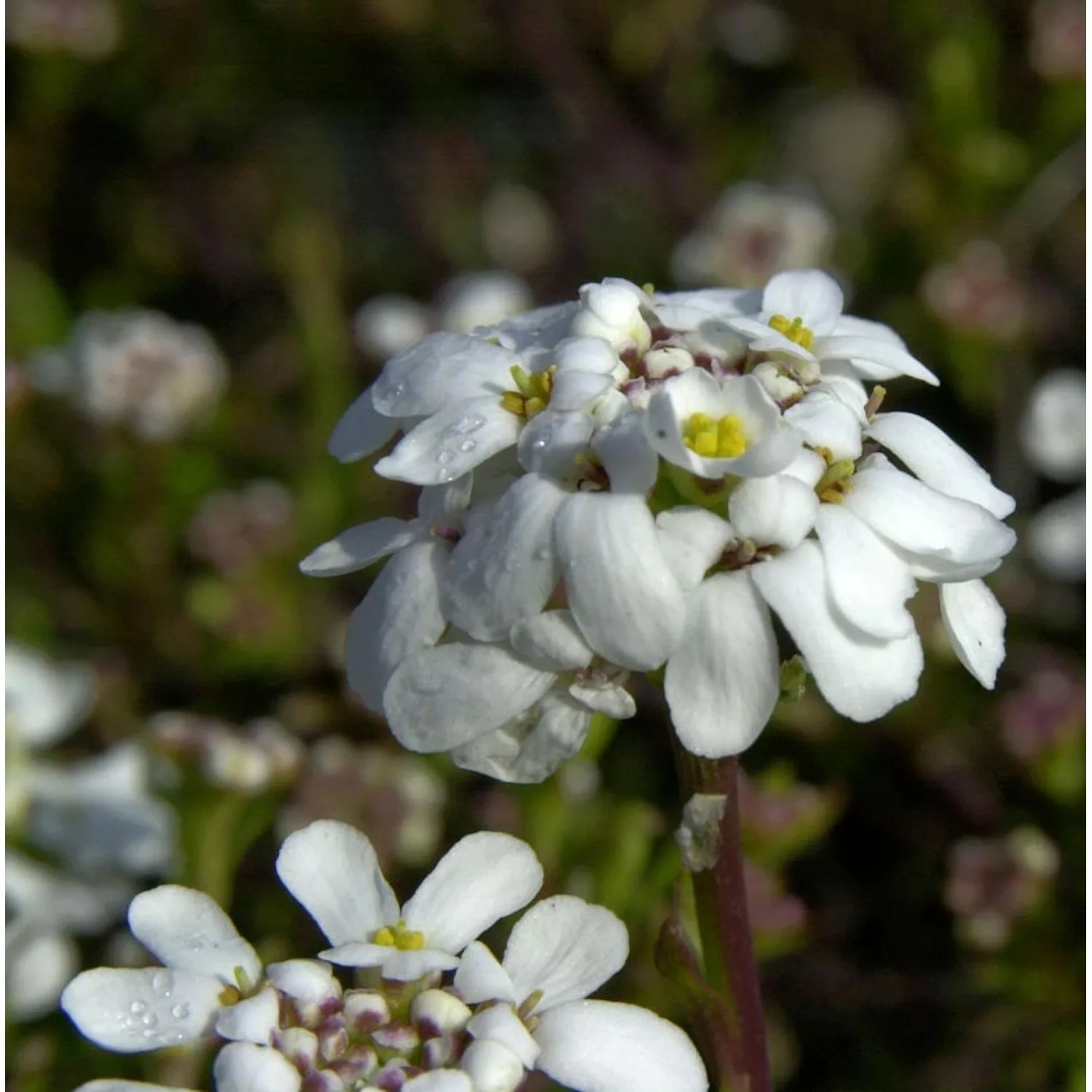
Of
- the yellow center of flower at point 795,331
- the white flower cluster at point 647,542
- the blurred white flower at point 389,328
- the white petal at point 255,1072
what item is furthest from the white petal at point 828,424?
the blurred white flower at point 389,328

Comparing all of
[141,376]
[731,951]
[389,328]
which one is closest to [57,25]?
[141,376]

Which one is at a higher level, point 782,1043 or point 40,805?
point 40,805

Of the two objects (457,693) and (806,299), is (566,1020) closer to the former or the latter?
(457,693)

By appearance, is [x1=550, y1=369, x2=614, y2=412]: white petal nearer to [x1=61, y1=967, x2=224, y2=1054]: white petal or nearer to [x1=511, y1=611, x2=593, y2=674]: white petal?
[x1=511, y1=611, x2=593, y2=674]: white petal

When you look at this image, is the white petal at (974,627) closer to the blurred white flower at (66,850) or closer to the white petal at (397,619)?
the white petal at (397,619)

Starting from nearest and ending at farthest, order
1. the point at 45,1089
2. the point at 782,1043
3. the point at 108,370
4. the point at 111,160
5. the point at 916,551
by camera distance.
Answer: the point at 916,551
the point at 45,1089
the point at 782,1043
the point at 108,370
the point at 111,160

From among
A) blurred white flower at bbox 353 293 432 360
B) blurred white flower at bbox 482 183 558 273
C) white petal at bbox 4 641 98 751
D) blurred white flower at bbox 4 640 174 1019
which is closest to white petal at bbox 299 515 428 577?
blurred white flower at bbox 4 640 174 1019

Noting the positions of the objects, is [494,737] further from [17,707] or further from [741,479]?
[17,707]

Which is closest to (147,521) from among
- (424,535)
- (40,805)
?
(40,805)
